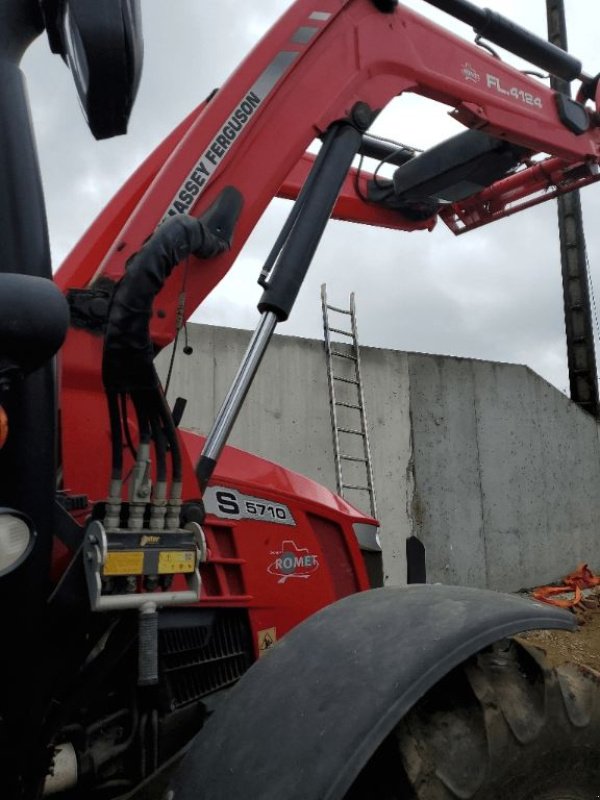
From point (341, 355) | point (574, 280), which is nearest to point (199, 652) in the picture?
point (341, 355)

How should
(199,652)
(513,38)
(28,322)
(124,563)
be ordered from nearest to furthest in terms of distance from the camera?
(28,322) < (124,563) < (199,652) < (513,38)

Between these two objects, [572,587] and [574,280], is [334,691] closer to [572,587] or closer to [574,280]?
[572,587]

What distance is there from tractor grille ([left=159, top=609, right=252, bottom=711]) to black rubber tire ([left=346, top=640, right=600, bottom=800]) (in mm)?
802

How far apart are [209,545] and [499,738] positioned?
1053mm

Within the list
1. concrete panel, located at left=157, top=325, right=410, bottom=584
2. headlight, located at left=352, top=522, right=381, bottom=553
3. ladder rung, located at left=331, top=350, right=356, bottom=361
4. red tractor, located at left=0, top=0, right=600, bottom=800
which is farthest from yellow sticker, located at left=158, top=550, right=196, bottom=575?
ladder rung, located at left=331, top=350, right=356, bottom=361

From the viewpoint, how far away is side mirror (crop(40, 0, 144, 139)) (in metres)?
1.20

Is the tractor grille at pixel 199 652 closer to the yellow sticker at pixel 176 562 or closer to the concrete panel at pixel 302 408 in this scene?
the yellow sticker at pixel 176 562

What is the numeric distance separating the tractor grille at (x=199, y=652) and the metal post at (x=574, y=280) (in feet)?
37.7

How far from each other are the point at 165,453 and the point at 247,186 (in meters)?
1.01

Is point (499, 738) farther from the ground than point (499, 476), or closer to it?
closer to it

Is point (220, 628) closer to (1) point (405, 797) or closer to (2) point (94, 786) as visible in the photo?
(2) point (94, 786)

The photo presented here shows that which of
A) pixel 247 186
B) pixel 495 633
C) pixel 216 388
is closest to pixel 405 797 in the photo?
pixel 495 633

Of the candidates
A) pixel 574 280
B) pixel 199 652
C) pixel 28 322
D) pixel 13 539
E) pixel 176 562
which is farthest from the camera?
pixel 574 280

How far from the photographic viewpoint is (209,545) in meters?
2.26
